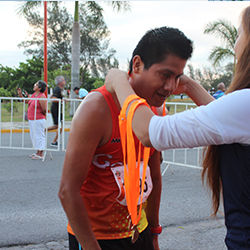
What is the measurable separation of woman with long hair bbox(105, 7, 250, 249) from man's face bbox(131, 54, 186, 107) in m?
0.26

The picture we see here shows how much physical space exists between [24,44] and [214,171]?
36967 mm

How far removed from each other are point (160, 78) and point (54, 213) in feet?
10.3

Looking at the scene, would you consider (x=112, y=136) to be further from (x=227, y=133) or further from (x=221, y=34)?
(x=221, y=34)

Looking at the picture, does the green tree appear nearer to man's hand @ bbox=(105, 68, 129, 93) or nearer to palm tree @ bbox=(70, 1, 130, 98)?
palm tree @ bbox=(70, 1, 130, 98)

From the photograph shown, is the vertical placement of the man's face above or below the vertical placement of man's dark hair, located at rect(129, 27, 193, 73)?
below

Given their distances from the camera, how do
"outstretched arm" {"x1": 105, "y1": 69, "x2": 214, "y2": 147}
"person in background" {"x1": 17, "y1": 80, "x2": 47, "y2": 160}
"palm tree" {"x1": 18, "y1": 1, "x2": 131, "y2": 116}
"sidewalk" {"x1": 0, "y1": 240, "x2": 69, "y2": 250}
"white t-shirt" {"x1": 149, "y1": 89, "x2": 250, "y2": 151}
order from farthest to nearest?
"palm tree" {"x1": 18, "y1": 1, "x2": 131, "y2": 116} → "person in background" {"x1": 17, "y1": 80, "x2": 47, "y2": 160} → "sidewalk" {"x1": 0, "y1": 240, "x2": 69, "y2": 250} → "outstretched arm" {"x1": 105, "y1": 69, "x2": 214, "y2": 147} → "white t-shirt" {"x1": 149, "y1": 89, "x2": 250, "y2": 151}

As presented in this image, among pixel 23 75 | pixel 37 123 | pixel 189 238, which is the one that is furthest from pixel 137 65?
pixel 23 75

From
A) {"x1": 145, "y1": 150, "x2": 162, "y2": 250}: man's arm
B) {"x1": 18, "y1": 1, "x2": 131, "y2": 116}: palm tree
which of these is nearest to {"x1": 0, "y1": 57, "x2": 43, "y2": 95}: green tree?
{"x1": 18, "y1": 1, "x2": 131, "y2": 116}: palm tree

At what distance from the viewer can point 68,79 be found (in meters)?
26.7

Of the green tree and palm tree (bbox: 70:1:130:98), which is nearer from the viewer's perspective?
palm tree (bbox: 70:1:130:98)

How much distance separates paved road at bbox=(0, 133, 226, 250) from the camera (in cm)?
341

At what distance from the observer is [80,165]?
1453 millimetres

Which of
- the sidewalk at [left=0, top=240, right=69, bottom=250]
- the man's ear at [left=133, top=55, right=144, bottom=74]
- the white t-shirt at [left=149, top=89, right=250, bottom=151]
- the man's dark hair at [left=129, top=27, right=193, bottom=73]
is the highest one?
the man's dark hair at [left=129, top=27, right=193, bottom=73]

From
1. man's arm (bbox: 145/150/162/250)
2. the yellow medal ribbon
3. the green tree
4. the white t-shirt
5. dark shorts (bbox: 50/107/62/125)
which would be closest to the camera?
the white t-shirt
